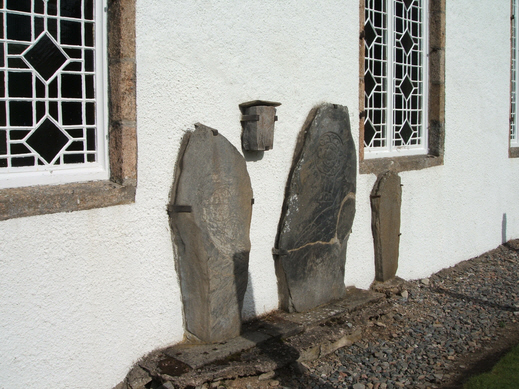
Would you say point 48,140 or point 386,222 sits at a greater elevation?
point 48,140

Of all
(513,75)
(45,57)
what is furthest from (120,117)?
(513,75)

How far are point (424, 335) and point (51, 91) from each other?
3473mm

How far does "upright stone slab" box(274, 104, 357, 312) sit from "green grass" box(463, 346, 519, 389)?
4.46 feet

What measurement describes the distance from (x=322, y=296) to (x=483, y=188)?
3.60 metres

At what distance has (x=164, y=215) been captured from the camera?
12.0 ft

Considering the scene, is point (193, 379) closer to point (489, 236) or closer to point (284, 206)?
point (284, 206)

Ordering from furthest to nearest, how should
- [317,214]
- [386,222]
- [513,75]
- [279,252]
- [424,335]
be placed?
[513,75] → [386,222] → [424,335] → [317,214] → [279,252]

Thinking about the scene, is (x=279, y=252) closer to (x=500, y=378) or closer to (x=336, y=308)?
(x=336, y=308)

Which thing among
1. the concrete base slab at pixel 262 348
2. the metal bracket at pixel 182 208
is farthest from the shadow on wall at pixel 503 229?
the metal bracket at pixel 182 208

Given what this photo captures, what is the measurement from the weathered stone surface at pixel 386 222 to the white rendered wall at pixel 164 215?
3.1 inches

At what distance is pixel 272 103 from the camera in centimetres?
410

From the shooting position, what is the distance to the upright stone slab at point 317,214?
442 cm

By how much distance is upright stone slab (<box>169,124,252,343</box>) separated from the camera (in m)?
3.63

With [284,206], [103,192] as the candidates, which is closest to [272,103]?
[284,206]
